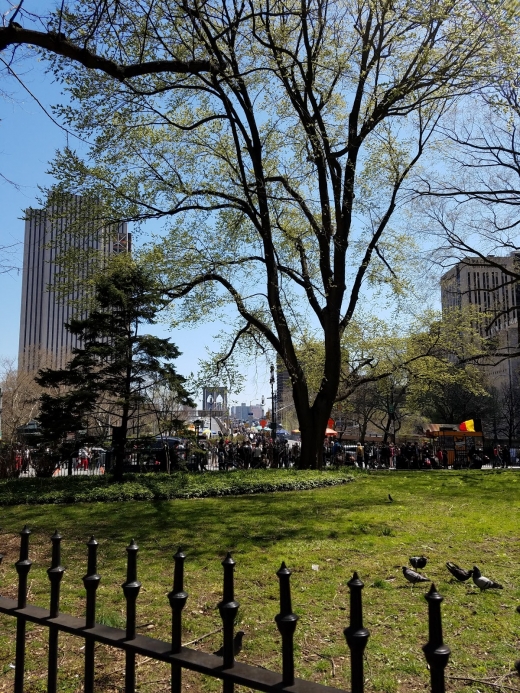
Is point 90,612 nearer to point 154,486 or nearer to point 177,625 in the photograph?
point 177,625

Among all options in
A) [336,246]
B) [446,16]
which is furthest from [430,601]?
[336,246]

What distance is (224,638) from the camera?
6.38 feet

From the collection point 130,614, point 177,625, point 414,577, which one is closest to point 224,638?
point 177,625

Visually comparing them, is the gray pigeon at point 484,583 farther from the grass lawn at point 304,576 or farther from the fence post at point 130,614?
the fence post at point 130,614

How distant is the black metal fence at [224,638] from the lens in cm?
171

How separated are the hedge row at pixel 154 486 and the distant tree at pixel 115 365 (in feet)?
3.57

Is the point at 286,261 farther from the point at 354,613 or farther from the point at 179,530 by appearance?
the point at 354,613

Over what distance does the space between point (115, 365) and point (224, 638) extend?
1238 centimetres

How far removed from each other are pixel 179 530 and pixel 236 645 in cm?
521

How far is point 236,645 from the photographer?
2924mm

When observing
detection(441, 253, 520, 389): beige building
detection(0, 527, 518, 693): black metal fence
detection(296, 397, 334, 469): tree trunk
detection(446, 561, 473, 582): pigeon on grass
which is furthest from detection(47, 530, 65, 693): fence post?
detection(441, 253, 520, 389): beige building

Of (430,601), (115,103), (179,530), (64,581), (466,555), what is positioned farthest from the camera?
(115,103)

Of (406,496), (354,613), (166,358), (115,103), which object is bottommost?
(406,496)

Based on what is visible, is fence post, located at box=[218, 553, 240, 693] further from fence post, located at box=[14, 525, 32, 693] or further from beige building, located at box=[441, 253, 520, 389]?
beige building, located at box=[441, 253, 520, 389]
